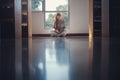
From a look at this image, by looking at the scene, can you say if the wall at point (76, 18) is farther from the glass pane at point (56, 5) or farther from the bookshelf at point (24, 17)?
the bookshelf at point (24, 17)

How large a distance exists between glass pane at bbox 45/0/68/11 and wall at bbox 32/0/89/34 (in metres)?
0.35

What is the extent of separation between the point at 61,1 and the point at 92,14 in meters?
2.78

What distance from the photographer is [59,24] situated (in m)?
9.95

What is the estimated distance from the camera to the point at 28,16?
8289mm

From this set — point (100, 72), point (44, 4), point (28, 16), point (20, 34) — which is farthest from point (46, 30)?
point (100, 72)

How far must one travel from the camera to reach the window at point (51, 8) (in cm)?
1062

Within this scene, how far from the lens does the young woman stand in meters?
9.72
